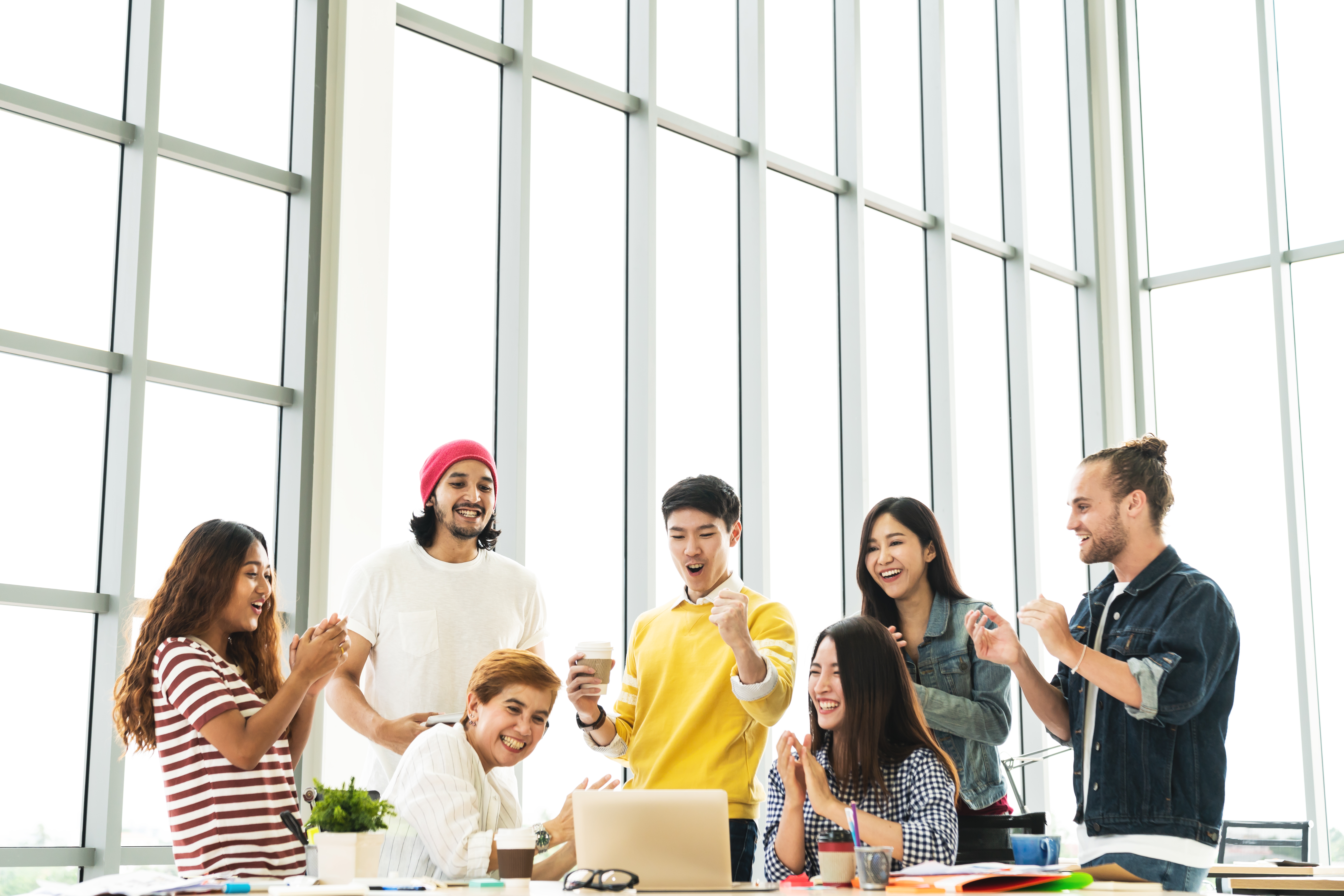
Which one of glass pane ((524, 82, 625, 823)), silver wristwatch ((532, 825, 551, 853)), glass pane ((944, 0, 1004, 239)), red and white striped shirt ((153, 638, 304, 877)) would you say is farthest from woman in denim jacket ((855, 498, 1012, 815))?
glass pane ((944, 0, 1004, 239))

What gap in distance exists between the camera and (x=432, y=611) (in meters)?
3.14

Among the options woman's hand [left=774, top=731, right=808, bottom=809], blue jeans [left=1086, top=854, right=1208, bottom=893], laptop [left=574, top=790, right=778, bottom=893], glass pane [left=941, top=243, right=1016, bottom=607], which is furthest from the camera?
glass pane [left=941, top=243, right=1016, bottom=607]

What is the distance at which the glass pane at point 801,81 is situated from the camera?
234 inches

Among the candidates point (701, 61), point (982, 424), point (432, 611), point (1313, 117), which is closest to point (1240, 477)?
point (982, 424)

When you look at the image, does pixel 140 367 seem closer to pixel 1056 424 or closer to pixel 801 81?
pixel 801 81

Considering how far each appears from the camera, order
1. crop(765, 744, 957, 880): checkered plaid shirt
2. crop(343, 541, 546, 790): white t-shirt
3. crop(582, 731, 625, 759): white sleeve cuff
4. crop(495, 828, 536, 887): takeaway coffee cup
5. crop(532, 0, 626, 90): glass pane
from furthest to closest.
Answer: crop(532, 0, 626, 90): glass pane, crop(343, 541, 546, 790): white t-shirt, crop(582, 731, 625, 759): white sleeve cuff, crop(765, 744, 957, 880): checkered plaid shirt, crop(495, 828, 536, 887): takeaway coffee cup

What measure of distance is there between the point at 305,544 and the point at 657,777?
5.11ft

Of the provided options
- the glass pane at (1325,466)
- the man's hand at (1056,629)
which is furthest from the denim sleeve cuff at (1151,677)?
the glass pane at (1325,466)

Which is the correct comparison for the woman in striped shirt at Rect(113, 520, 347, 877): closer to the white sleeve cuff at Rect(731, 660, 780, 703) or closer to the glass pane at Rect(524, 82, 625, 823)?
the white sleeve cuff at Rect(731, 660, 780, 703)

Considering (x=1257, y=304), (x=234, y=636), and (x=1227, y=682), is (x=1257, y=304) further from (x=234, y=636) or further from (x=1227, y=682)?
(x=234, y=636)

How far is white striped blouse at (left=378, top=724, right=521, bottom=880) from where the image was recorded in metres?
2.40

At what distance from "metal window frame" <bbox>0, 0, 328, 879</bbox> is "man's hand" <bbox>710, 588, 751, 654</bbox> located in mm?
1654

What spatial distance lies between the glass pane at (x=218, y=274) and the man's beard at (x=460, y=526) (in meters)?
1.14

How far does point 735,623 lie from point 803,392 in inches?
126
